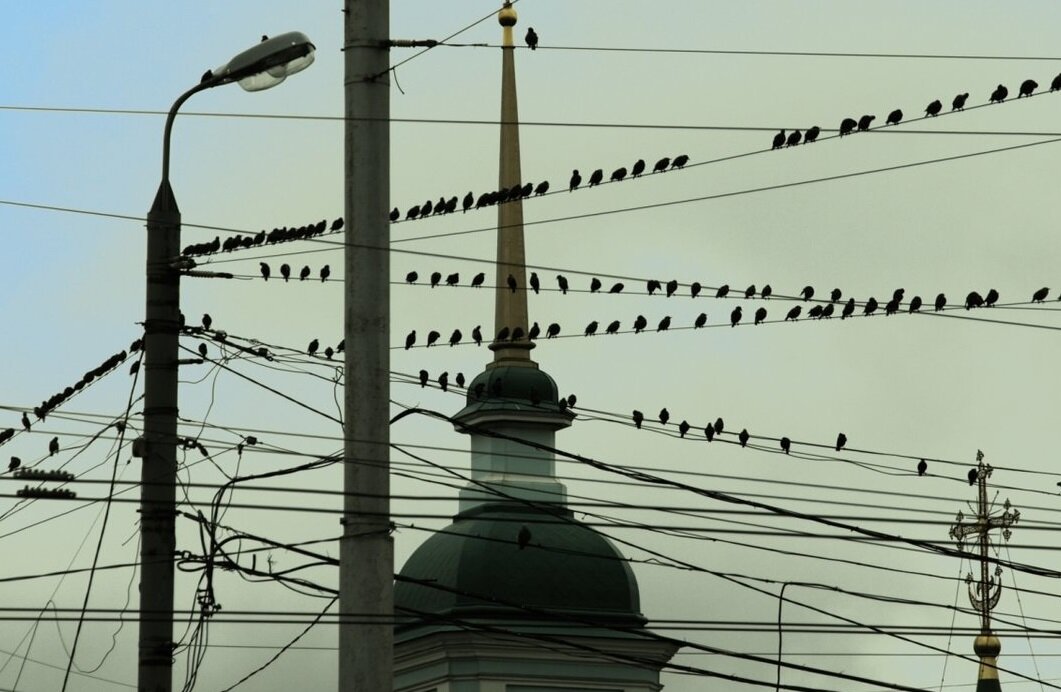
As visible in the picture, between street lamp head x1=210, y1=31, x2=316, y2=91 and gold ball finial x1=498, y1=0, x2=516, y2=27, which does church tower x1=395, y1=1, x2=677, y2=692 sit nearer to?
gold ball finial x1=498, y1=0, x2=516, y2=27

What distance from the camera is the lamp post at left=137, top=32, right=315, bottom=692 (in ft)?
73.9

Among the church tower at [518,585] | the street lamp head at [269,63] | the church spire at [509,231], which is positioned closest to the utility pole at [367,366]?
the street lamp head at [269,63]

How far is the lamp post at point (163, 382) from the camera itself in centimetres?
2253

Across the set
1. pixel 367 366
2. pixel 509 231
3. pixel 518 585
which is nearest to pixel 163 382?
pixel 367 366

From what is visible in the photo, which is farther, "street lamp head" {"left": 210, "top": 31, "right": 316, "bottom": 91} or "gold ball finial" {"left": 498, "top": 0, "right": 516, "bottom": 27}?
"gold ball finial" {"left": 498, "top": 0, "right": 516, "bottom": 27}

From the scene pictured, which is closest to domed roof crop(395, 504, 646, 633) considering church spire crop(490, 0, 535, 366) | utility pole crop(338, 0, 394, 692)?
church spire crop(490, 0, 535, 366)

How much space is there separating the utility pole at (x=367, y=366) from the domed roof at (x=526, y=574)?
21542 mm

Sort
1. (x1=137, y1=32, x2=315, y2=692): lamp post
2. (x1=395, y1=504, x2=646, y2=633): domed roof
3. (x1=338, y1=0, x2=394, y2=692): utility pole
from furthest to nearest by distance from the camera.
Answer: (x1=395, y1=504, x2=646, y2=633): domed roof
(x1=137, y1=32, x2=315, y2=692): lamp post
(x1=338, y1=0, x2=394, y2=692): utility pole

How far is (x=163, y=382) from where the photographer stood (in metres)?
23.1

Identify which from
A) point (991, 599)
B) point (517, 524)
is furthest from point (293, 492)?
point (991, 599)

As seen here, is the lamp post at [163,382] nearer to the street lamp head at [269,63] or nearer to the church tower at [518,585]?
the street lamp head at [269,63]

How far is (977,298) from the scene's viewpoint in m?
31.5

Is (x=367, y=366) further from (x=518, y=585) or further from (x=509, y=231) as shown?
(x=509, y=231)

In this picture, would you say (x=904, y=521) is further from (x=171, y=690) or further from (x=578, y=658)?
(x=578, y=658)
